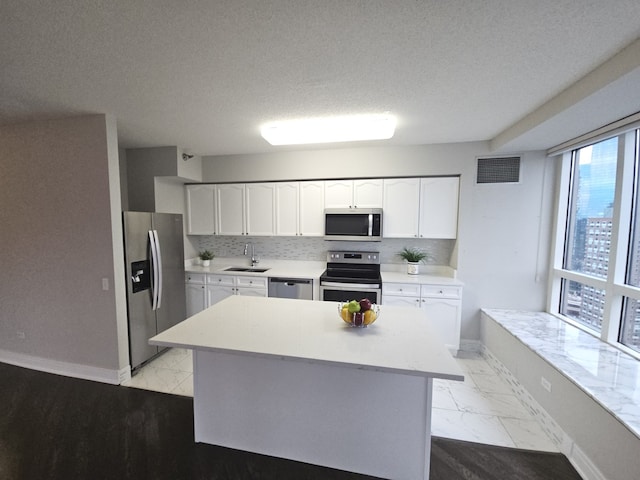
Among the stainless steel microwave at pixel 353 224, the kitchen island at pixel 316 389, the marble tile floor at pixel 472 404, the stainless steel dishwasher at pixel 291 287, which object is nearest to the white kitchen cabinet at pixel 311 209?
the stainless steel microwave at pixel 353 224

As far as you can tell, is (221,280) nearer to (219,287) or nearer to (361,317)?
(219,287)

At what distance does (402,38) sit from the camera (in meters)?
1.39

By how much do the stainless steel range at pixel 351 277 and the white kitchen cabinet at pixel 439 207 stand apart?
79cm

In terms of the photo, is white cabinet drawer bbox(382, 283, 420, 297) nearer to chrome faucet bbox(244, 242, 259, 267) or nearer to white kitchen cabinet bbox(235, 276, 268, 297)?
white kitchen cabinet bbox(235, 276, 268, 297)

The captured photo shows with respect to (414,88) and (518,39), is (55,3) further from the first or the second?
(518,39)

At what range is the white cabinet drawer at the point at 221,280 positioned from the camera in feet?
12.0

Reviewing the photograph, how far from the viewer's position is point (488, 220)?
3268mm

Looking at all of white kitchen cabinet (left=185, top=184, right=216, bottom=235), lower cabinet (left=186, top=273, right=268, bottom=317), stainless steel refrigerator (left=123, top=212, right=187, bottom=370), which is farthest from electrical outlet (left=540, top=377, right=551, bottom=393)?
white kitchen cabinet (left=185, top=184, right=216, bottom=235)

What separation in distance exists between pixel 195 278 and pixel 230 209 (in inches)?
43.4

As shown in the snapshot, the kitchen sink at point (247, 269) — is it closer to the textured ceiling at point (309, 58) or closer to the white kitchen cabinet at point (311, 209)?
the white kitchen cabinet at point (311, 209)

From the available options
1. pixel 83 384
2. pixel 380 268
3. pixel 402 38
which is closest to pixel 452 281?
pixel 380 268

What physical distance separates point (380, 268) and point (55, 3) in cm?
358

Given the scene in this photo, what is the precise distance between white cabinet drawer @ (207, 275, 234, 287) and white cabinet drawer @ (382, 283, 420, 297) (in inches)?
80.3

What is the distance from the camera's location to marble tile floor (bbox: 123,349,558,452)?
2.00 m
